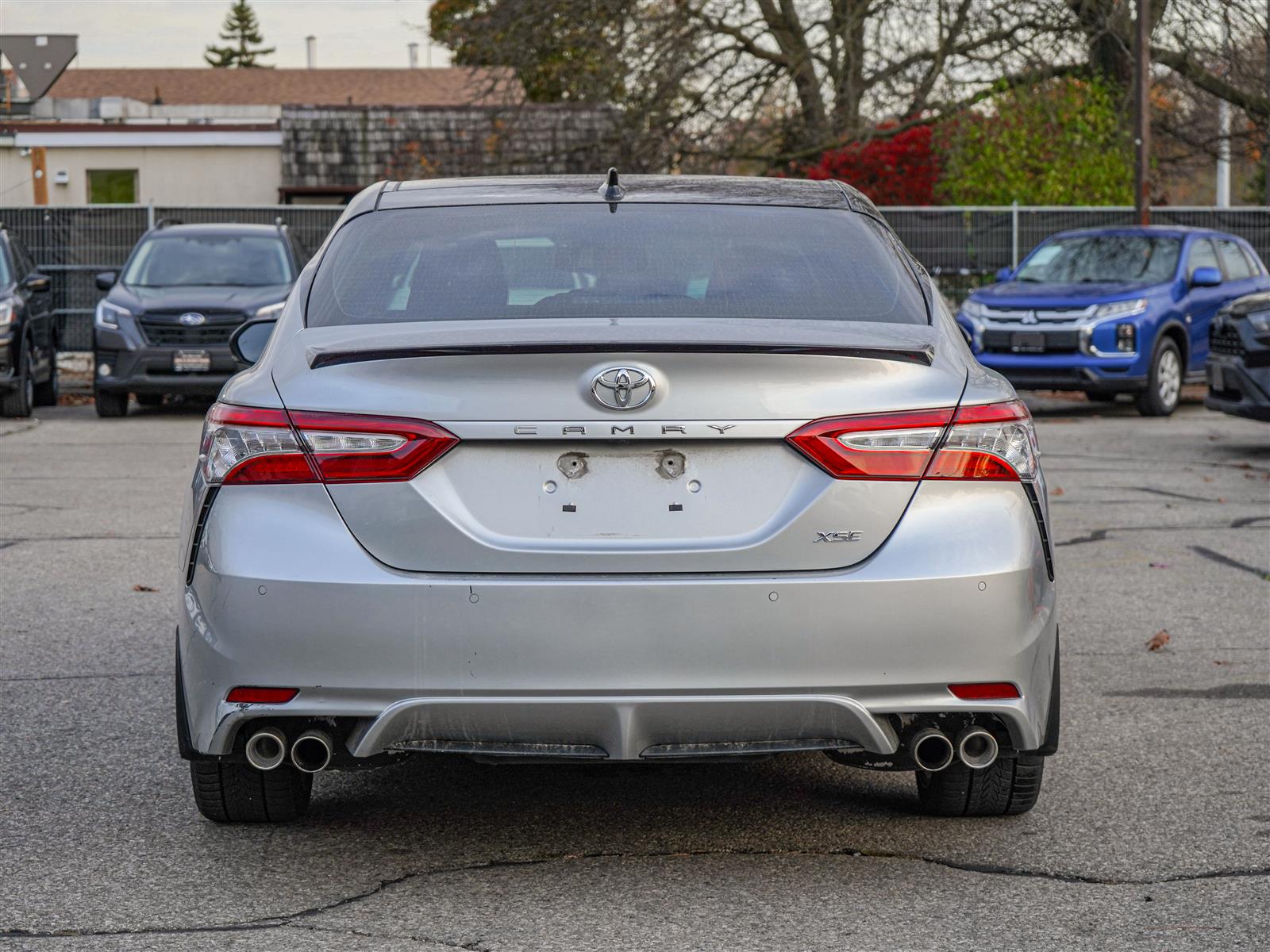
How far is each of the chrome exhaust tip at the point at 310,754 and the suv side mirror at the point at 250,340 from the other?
1790mm

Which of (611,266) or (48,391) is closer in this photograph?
(611,266)

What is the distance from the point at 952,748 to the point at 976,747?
0.06 meters

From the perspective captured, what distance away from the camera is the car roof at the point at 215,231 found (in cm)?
1838

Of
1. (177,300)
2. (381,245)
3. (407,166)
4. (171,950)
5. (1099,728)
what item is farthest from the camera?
(407,166)

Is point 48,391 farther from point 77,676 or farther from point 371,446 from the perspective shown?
point 371,446

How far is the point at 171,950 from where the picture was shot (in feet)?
11.9

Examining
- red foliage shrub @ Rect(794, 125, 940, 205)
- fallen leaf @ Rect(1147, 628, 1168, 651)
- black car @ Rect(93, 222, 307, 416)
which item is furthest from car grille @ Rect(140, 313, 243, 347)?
red foliage shrub @ Rect(794, 125, 940, 205)

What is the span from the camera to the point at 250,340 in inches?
223

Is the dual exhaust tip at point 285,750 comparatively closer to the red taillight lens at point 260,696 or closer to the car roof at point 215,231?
the red taillight lens at point 260,696

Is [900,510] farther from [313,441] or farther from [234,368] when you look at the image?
[234,368]

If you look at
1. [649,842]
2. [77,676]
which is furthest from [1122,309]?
[649,842]

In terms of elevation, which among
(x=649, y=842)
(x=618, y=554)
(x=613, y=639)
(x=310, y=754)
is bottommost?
(x=649, y=842)

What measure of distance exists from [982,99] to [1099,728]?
22.5 meters

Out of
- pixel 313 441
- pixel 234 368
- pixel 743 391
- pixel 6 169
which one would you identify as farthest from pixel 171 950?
pixel 6 169
